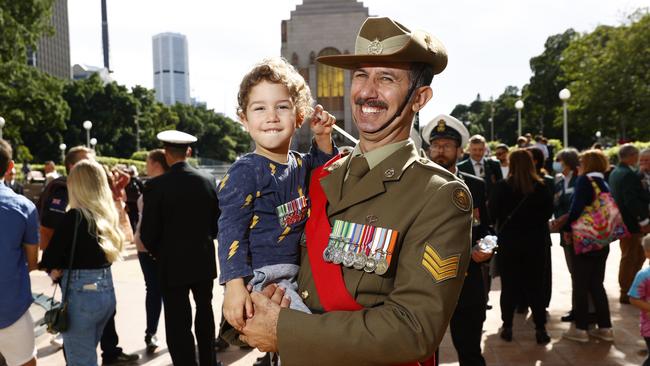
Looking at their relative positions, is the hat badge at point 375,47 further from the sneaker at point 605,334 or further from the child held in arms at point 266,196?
the sneaker at point 605,334

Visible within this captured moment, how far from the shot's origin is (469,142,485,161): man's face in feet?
26.5

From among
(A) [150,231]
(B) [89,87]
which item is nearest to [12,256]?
(A) [150,231]

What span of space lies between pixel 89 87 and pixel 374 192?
6856cm

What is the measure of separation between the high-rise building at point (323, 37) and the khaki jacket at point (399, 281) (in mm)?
29670

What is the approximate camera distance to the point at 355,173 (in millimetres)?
2020

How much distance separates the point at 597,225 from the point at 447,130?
242cm

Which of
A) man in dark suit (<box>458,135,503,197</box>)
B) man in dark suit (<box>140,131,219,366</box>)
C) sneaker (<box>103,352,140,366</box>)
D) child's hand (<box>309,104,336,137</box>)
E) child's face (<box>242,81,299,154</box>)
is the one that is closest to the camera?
child's face (<box>242,81,299,154</box>)

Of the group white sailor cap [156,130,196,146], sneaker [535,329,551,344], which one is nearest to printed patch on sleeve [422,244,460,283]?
white sailor cap [156,130,196,146]

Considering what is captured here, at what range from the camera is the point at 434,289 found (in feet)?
5.44

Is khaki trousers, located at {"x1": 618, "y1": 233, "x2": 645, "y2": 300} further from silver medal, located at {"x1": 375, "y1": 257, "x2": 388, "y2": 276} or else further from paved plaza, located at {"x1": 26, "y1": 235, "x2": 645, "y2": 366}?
silver medal, located at {"x1": 375, "y1": 257, "x2": 388, "y2": 276}

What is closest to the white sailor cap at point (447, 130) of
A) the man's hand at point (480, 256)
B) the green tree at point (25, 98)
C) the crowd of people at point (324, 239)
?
the crowd of people at point (324, 239)

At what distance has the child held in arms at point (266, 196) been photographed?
209 cm

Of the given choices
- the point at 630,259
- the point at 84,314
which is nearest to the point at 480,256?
the point at 84,314

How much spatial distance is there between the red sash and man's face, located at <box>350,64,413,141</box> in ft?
0.94
